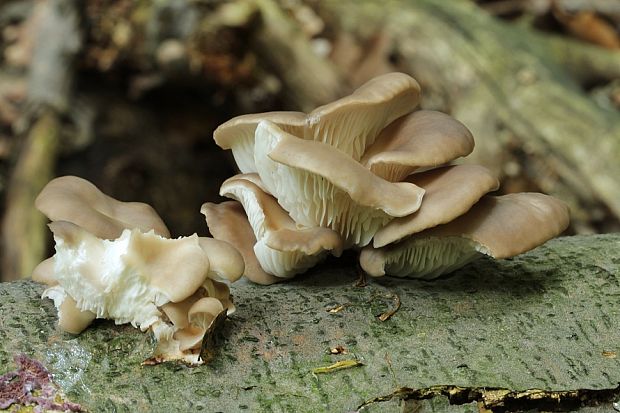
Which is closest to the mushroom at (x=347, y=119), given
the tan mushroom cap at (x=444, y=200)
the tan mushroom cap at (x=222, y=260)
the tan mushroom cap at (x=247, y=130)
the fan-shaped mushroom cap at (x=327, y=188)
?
the tan mushroom cap at (x=247, y=130)

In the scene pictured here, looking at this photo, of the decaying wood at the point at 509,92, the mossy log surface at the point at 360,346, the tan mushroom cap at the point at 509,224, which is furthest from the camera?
the decaying wood at the point at 509,92

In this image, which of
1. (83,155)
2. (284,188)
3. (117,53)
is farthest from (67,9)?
(284,188)

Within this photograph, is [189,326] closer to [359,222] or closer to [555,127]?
[359,222]

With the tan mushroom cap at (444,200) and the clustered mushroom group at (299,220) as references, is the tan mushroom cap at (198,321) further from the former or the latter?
the tan mushroom cap at (444,200)

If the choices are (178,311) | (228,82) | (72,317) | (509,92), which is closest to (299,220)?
(178,311)

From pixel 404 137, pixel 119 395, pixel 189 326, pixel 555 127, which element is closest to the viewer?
pixel 119 395

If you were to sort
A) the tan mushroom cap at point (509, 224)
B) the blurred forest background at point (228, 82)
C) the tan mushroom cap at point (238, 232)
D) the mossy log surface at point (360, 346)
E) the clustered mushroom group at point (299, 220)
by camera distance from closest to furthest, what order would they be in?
the mossy log surface at point (360, 346)
the clustered mushroom group at point (299, 220)
the tan mushroom cap at point (509, 224)
the tan mushroom cap at point (238, 232)
the blurred forest background at point (228, 82)

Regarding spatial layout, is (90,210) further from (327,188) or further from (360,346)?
(360,346)
